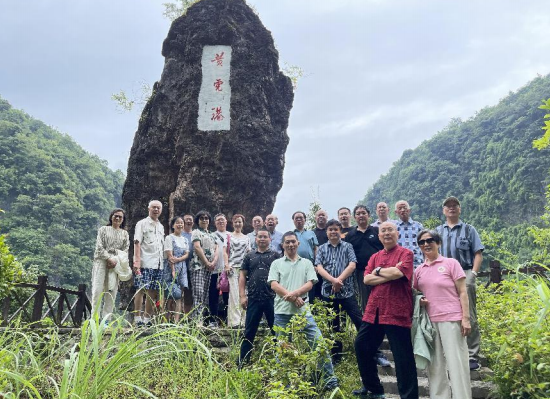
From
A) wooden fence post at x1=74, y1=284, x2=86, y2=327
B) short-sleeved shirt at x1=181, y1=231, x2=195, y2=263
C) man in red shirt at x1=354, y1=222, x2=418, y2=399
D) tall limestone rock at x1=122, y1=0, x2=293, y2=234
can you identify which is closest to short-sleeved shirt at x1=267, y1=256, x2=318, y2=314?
man in red shirt at x1=354, y1=222, x2=418, y2=399

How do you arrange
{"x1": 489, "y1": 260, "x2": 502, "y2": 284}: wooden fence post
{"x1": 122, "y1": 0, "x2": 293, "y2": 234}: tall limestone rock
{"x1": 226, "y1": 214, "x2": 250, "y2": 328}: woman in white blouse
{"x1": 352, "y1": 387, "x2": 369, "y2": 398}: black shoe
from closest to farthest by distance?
{"x1": 352, "y1": 387, "x2": 369, "y2": 398}: black shoe < {"x1": 226, "y1": 214, "x2": 250, "y2": 328}: woman in white blouse < {"x1": 489, "y1": 260, "x2": 502, "y2": 284}: wooden fence post < {"x1": 122, "y1": 0, "x2": 293, "y2": 234}: tall limestone rock

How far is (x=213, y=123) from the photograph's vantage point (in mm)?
8297

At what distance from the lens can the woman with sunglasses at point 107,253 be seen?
4.84m

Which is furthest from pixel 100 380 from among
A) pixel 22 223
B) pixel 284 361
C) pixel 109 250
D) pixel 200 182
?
pixel 22 223

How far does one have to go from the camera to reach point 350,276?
4168 millimetres

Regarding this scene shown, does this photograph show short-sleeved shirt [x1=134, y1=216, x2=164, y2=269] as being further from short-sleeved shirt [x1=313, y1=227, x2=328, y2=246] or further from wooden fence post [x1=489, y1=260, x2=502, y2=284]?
wooden fence post [x1=489, y1=260, x2=502, y2=284]

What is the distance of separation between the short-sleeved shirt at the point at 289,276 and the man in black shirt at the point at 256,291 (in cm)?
16

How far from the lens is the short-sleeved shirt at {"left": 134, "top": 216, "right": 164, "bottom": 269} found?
190 inches

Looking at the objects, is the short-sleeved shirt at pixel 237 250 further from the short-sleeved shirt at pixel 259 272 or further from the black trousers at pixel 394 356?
the black trousers at pixel 394 356

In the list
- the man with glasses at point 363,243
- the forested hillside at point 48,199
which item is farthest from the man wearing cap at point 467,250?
the forested hillside at point 48,199

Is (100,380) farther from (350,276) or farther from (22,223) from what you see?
(22,223)

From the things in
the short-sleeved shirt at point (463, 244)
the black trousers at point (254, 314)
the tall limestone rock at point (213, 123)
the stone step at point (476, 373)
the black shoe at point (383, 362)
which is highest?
the tall limestone rock at point (213, 123)

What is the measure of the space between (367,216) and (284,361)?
2089mm

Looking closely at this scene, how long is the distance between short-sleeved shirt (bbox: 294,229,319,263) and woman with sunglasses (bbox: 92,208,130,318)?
2.06m
